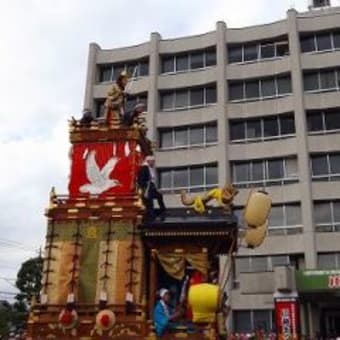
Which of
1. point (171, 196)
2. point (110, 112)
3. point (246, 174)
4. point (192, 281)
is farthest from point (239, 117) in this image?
point (192, 281)

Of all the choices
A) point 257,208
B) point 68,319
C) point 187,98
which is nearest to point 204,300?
point 257,208

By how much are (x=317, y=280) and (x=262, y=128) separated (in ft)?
46.7

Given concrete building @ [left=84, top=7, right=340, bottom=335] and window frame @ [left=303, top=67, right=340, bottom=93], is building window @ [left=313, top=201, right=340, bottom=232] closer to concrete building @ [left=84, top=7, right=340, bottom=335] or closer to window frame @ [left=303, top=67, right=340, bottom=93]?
concrete building @ [left=84, top=7, right=340, bottom=335]

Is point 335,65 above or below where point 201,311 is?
above

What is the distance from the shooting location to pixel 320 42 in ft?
143

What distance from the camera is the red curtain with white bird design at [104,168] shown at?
55.1 ft

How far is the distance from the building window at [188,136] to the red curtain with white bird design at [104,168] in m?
26.6

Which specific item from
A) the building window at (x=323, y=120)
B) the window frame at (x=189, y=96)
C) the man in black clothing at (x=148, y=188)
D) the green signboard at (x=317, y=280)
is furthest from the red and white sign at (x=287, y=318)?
the man in black clothing at (x=148, y=188)

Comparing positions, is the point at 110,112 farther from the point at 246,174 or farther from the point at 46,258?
the point at 246,174

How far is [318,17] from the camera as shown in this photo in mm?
43062

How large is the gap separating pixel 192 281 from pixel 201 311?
1.57 metres

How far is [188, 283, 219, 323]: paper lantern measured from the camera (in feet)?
44.7

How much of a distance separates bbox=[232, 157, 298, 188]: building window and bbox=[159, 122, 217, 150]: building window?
10.0ft

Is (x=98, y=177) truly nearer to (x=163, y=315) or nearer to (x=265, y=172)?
(x=163, y=315)
